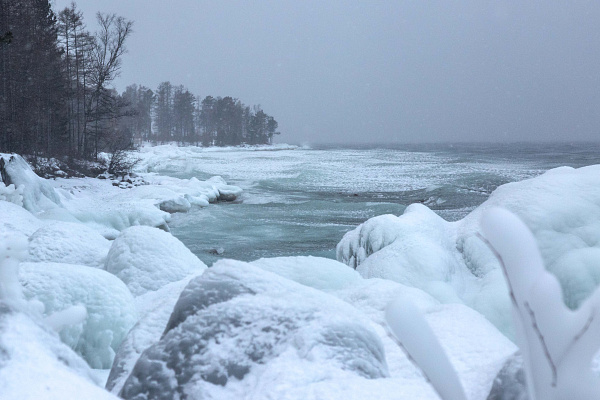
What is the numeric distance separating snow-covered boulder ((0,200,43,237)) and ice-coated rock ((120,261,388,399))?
493 centimetres

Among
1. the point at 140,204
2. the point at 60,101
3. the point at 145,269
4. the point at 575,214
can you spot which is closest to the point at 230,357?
the point at 145,269

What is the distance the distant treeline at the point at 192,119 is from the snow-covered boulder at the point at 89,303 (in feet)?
234

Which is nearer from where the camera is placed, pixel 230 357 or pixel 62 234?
pixel 230 357

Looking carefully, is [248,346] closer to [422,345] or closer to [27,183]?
[422,345]

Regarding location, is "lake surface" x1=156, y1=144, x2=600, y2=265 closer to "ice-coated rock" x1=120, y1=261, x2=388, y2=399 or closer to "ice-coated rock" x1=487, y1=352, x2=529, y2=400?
"ice-coated rock" x1=120, y1=261, x2=388, y2=399

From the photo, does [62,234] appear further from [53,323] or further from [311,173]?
[311,173]

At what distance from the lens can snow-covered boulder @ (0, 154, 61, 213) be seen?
30.2 feet

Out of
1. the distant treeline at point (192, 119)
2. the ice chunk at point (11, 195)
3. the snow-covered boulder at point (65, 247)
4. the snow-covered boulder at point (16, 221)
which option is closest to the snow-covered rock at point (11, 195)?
the ice chunk at point (11, 195)

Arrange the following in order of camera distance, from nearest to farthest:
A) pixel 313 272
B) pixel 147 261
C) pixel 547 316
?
1. pixel 547 316
2. pixel 313 272
3. pixel 147 261

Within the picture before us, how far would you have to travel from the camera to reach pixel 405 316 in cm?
84

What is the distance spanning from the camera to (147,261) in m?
4.37

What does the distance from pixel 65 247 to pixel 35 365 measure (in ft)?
14.1

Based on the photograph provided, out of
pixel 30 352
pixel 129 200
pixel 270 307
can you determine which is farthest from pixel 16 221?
pixel 129 200

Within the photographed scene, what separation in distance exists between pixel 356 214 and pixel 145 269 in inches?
451
